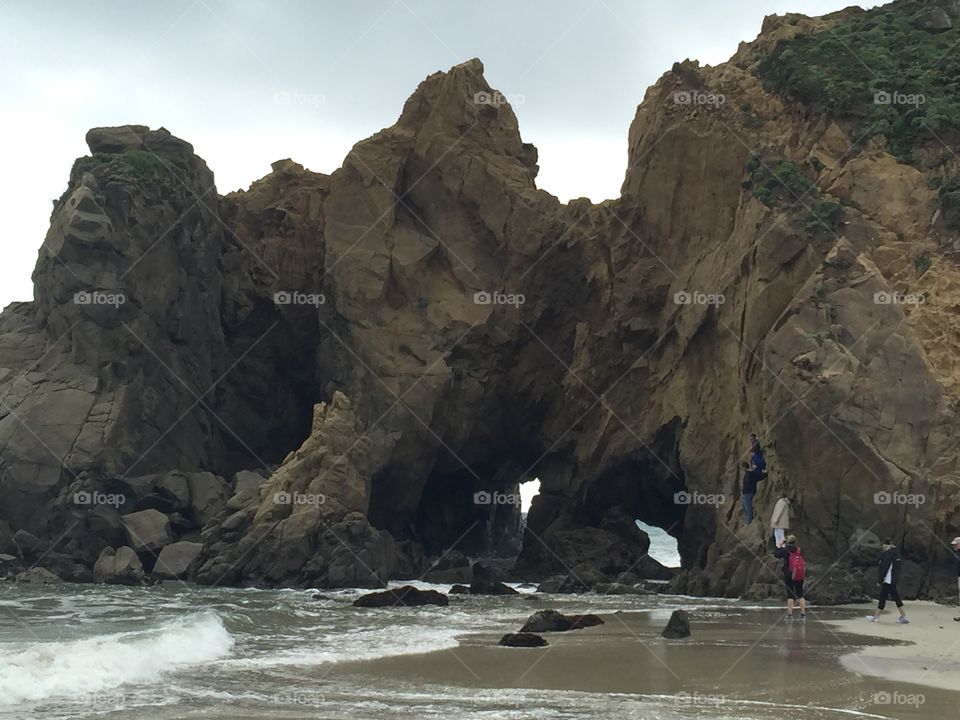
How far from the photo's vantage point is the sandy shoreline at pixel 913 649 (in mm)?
12609

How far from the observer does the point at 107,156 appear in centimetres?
4231

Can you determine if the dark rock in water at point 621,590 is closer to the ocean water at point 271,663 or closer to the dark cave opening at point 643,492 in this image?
the ocean water at point 271,663

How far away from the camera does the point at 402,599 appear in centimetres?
2623

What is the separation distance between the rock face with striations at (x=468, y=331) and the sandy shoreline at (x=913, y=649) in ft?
22.0

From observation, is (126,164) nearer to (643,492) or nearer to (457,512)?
(457,512)

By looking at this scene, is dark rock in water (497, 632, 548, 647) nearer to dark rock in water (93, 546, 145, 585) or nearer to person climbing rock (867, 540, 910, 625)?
person climbing rock (867, 540, 910, 625)

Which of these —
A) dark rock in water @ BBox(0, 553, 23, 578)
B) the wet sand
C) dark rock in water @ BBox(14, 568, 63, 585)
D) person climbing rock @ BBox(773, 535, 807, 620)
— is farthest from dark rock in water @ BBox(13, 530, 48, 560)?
person climbing rock @ BBox(773, 535, 807, 620)

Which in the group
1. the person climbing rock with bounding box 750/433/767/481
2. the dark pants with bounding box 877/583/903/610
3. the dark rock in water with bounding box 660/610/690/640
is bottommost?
the dark rock in water with bounding box 660/610/690/640

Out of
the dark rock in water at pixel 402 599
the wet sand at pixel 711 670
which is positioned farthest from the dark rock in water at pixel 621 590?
the wet sand at pixel 711 670

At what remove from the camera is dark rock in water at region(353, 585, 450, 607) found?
25.8 m

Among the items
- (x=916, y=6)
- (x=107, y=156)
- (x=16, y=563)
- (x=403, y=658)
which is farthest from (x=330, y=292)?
(x=403, y=658)

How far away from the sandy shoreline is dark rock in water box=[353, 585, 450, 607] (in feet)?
32.5

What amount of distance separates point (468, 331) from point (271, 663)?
24.9 meters

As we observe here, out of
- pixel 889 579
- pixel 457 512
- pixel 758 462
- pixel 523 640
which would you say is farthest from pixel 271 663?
pixel 457 512
